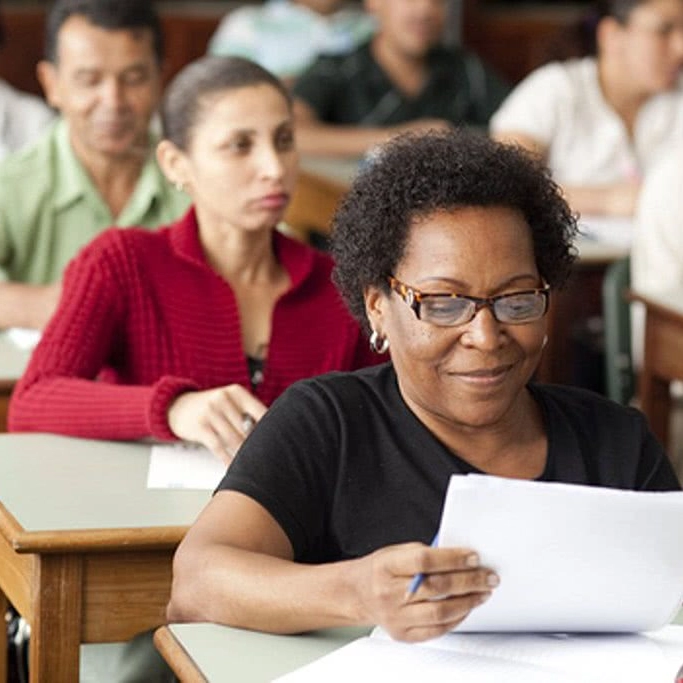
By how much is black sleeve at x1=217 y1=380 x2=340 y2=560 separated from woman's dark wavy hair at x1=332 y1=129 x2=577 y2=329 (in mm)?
158

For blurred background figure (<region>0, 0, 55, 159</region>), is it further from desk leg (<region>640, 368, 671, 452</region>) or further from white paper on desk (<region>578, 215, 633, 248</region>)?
desk leg (<region>640, 368, 671, 452</region>)

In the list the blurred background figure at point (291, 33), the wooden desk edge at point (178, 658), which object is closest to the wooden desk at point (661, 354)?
the wooden desk edge at point (178, 658)

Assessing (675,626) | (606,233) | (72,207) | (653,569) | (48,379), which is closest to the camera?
(653,569)

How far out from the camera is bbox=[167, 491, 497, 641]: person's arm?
1.60 metres

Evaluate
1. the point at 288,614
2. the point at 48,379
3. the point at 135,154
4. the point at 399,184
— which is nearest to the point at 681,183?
the point at 135,154

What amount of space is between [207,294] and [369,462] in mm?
910

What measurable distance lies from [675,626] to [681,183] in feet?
7.23

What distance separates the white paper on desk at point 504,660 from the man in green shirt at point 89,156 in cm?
205

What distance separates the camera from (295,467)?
75.5 inches

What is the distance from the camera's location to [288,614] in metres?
1.77

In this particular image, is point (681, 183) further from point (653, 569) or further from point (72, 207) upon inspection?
point (653, 569)

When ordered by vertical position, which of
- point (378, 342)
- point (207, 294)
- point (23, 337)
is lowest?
point (23, 337)

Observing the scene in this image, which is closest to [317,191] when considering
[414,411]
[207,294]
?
[207,294]

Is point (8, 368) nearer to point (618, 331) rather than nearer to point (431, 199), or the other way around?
point (431, 199)
